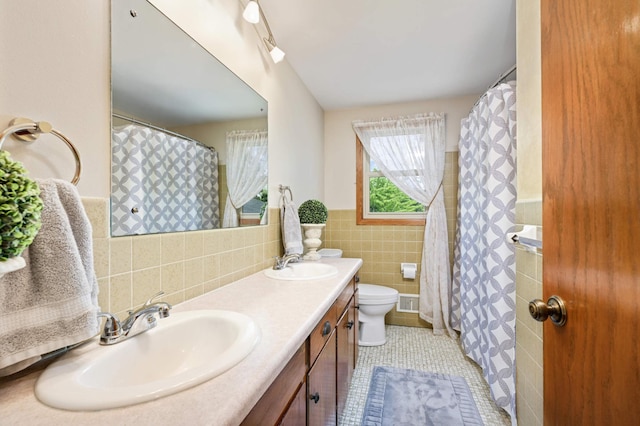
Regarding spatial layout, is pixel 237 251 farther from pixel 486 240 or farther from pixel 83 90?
pixel 486 240

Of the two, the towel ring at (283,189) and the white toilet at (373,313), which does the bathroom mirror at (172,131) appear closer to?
the towel ring at (283,189)

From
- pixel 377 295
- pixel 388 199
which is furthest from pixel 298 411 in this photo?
pixel 388 199

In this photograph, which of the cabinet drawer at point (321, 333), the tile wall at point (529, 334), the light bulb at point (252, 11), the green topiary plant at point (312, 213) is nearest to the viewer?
the cabinet drawer at point (321, 333)

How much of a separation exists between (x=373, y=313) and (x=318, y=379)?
1407 millimetres

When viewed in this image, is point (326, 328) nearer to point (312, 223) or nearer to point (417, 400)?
point (312, 223)

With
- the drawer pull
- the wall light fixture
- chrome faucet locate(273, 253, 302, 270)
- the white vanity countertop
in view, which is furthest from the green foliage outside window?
the white vanity countertop

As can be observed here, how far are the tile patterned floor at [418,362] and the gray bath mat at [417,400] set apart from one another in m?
0.05

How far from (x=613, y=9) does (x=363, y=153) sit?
8.14ft

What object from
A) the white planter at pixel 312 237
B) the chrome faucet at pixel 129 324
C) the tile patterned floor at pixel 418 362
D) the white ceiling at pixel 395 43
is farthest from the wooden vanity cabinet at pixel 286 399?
the white ceiling at pixel 395 43

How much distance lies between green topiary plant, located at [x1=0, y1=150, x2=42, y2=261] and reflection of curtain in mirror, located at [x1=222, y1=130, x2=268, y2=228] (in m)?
A: 0.83

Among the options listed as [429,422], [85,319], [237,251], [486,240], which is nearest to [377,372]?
[429,422]

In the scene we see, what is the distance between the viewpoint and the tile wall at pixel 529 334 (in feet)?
3.51

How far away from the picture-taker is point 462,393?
5.67 ft

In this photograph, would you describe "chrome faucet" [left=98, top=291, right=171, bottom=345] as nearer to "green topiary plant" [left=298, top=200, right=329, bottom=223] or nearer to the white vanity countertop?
the white vanity countertop
